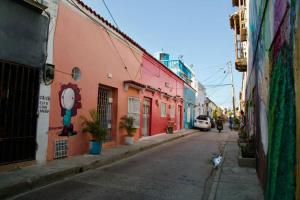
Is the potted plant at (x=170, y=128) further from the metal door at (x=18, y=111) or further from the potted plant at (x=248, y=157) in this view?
the metal door at (x=18, y=111)

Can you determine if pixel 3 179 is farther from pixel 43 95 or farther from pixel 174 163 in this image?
pixel 174 163

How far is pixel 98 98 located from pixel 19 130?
477 cm

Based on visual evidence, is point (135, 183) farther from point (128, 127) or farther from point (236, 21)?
point (236, 21)

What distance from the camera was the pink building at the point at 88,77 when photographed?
8.80m

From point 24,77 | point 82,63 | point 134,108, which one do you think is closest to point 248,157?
point 82,63

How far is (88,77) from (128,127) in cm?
367

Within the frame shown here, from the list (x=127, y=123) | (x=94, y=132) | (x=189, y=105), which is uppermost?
(x=189, y=105)

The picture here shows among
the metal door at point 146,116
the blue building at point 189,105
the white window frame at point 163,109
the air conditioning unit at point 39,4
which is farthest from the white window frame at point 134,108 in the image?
the blue building at point 189,105

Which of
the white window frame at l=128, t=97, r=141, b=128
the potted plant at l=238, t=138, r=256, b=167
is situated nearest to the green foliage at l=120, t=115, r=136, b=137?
the white window frame at l=128, t=97, r=141, b=128

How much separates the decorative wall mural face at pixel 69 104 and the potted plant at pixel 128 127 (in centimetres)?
358

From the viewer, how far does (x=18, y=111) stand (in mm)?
7281

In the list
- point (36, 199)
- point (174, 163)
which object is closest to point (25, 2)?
point (36, 199)

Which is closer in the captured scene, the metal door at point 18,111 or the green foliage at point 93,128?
the metal door at point 18,111

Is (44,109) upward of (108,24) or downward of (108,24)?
downward
